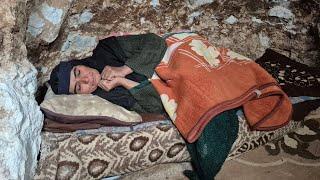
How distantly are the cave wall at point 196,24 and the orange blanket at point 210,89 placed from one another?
477 mm

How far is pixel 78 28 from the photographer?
7.36 ft

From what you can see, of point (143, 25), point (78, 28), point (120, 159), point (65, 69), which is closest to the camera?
point (120, 159)

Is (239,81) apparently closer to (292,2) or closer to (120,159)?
(120,159)

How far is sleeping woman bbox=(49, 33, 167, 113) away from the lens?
1964mm

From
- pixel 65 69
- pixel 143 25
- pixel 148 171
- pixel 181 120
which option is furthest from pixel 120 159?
pixel 143 25

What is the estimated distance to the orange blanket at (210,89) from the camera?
5.75 feet

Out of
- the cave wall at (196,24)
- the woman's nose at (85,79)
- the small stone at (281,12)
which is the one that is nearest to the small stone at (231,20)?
the cave wall at (196,24)

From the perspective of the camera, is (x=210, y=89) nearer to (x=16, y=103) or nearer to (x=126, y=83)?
(x=126, y=83)

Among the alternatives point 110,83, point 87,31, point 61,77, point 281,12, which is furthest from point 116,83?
point 281,12

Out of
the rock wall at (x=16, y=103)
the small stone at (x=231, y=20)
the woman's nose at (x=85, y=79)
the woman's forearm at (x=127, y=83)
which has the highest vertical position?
the rock wall at (x=16, y=103)

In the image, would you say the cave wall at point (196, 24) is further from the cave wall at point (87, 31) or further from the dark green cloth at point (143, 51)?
the dark green cloth at point (143, 51)

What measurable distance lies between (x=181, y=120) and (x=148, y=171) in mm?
290

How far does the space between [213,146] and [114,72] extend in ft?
2.25

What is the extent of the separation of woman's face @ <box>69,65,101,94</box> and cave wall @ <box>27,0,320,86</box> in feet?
0.74
